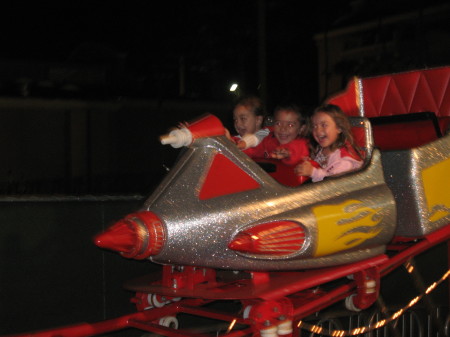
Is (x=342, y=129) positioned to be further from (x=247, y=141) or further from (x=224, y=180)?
(x=224, y=180)

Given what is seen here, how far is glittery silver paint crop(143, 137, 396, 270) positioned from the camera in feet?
8.00

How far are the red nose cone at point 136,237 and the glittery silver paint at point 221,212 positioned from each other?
37 millimetres

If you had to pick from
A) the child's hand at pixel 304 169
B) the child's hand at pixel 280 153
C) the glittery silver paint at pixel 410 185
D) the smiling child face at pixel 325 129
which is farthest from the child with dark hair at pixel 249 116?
the glittery silver paint at pixel 410 185

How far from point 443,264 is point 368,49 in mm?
12098

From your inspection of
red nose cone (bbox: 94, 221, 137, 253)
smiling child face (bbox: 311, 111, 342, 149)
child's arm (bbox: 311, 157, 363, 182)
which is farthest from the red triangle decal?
smiling child face (bbox: 311, 111, 342, 149)

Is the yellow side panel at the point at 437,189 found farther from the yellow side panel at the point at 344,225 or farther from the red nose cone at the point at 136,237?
the red nose cone at the point at 136,237

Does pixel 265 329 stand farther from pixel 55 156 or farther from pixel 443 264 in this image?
pixel 55 156

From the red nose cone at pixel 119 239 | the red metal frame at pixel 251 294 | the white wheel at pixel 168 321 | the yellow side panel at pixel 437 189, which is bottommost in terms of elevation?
the white wheel at pixel 168 321

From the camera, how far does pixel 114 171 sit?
11922 mm

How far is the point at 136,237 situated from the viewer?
7.74 ft

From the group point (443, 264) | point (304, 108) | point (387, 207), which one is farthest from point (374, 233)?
point (443, 264)

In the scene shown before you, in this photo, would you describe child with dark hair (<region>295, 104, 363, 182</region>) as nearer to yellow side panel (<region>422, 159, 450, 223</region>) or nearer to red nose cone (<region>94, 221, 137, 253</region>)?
yellow side panel (<region>422, 159, 450, 223</region>)

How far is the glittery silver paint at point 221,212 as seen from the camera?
244 centimetres

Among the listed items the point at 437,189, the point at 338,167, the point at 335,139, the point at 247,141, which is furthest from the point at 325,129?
the point at 437,189
